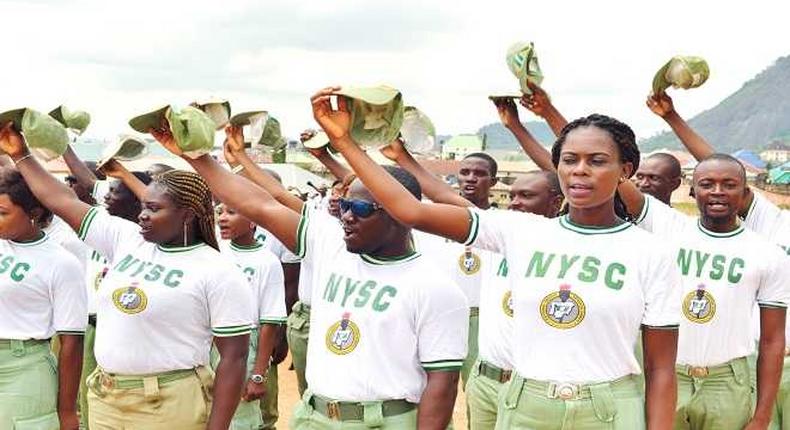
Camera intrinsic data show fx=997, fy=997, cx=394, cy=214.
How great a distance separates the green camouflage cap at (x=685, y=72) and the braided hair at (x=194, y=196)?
2509 millimetres

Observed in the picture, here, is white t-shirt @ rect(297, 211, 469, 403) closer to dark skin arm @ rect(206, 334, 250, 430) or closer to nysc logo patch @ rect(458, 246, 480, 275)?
dark skin arm @ rect(206, 334, 250, 430)

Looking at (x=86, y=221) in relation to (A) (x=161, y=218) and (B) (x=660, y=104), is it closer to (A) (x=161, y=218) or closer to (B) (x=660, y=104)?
(A) (x=161, y=218)

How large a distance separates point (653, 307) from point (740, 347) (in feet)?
5.92

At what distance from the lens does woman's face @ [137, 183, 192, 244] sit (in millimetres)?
4484

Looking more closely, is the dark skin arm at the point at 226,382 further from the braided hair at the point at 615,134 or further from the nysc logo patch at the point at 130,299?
the braided hair at the point at 615,134

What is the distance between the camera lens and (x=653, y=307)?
3.59 m

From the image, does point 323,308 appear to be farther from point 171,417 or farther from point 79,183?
point 79,183

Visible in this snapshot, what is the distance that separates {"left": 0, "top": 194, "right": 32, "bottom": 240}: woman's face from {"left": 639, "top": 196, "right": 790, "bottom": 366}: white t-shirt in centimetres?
311

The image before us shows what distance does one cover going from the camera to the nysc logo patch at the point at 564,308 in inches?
Result: 140

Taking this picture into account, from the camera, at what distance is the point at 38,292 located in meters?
4.93

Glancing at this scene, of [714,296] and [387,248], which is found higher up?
[387,248]

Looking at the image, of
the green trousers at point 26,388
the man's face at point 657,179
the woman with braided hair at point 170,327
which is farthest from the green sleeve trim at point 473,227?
the man's face at point 657,179

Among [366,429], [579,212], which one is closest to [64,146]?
[366,429]

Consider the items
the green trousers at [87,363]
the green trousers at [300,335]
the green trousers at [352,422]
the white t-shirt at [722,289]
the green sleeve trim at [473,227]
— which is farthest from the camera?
the green trousers at [300,335]
